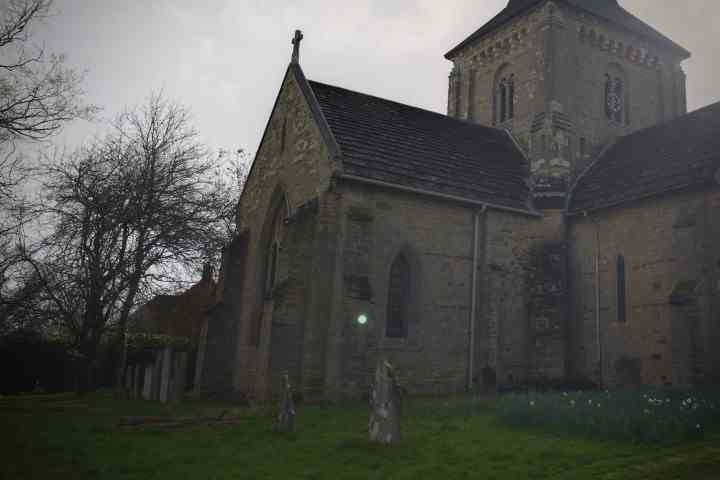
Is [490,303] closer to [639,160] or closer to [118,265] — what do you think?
[639,160]

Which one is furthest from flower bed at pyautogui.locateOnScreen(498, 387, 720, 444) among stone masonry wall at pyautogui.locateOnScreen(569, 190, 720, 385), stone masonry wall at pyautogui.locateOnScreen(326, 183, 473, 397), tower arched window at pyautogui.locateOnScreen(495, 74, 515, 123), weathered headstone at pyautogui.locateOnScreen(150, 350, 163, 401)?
tower arched window at pyautogui.locateOnScreen(495, 74, 515, 123)

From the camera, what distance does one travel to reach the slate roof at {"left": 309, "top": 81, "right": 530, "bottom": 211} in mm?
18078

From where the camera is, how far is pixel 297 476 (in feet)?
25.3

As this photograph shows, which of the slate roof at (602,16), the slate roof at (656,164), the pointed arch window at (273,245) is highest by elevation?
the slate roof at (602,16)

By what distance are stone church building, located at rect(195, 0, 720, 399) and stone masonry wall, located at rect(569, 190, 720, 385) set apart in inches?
2.1

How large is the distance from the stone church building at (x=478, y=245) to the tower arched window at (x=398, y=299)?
0.15ft

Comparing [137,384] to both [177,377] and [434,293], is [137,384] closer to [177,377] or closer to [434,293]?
[177,377]

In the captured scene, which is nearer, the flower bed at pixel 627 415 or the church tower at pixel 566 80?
the flower bed at pixel 627 415

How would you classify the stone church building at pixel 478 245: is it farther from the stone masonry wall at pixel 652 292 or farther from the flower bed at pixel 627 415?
the flower bed at pixel 627 415

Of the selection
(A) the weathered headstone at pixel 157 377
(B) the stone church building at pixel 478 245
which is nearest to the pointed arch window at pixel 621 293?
(B) the stone church building at pixel 478 245

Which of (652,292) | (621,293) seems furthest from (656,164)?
(652,292)

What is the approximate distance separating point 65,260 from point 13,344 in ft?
33.7

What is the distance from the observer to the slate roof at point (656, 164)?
56.2 ft

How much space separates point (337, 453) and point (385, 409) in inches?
45.1
